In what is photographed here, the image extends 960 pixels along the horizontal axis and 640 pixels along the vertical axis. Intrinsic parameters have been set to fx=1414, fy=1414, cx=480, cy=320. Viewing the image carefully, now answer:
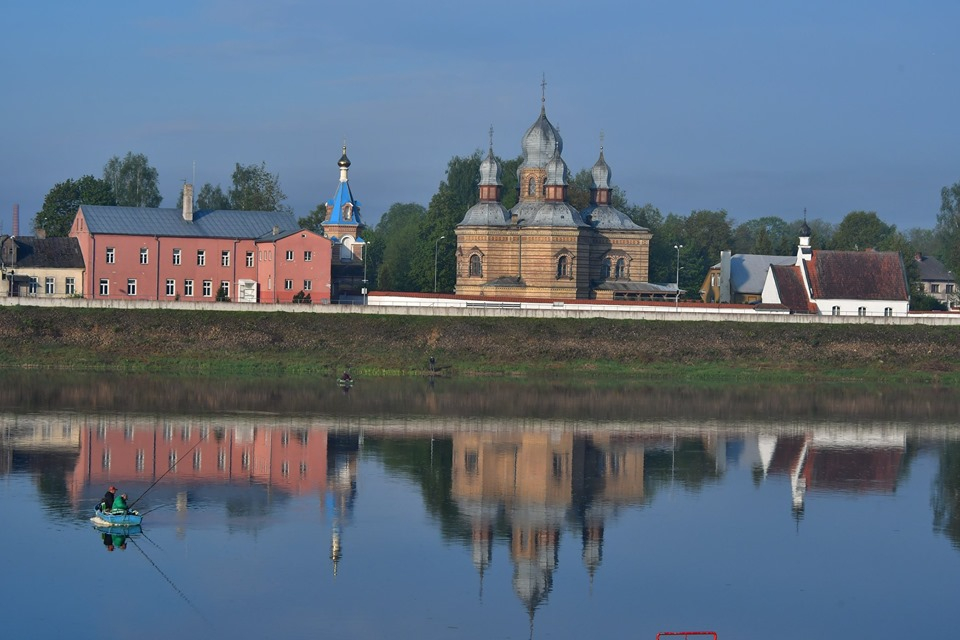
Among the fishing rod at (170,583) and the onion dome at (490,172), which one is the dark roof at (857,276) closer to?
the onion dome at (490,172)

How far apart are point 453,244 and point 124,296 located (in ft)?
90.8

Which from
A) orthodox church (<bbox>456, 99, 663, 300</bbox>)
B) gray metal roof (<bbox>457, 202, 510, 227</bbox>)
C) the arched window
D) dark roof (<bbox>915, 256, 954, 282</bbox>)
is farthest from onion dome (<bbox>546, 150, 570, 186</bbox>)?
dark roof (<bbox>915, 256, 954, 282</bbox>)

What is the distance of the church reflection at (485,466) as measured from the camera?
115 ft

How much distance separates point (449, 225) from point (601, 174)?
1209 centimetres

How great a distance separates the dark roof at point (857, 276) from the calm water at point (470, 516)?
2960cm

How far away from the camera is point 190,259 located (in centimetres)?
8619

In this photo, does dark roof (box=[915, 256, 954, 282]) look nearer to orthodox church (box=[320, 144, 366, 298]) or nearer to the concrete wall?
the concrete wall

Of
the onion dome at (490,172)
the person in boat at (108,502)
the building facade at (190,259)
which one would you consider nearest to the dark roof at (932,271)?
the onion dome at (490,172)

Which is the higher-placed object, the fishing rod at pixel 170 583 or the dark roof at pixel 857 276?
the dark roof at pixel 857 276

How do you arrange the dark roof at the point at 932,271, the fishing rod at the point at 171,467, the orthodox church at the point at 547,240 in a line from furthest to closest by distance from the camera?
the dark roof at the point at 932,271, the orthodox church at the point at 547,240, the fishing rod at the point at 171,467

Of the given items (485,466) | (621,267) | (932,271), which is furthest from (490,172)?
(485,466)

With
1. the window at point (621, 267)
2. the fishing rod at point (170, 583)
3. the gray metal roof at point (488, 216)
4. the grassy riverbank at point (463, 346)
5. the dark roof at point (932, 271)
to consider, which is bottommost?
the fishing rod at point (170, 583)

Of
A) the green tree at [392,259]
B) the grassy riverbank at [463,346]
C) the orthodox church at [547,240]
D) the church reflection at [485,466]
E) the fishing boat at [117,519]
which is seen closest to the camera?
the fishing boat at [117,519]

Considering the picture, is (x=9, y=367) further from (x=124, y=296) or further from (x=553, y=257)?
(x=553, y=257)
